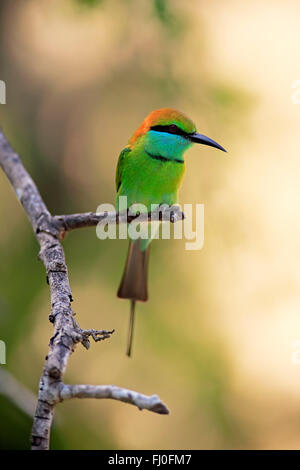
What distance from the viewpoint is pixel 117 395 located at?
83 centimetres

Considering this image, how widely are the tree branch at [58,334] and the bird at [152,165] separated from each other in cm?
28

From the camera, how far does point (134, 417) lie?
96.4 inches

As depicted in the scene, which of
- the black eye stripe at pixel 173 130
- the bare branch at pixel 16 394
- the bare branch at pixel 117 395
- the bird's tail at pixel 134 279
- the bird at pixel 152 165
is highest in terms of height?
the black eye stripe at pixel 173 130

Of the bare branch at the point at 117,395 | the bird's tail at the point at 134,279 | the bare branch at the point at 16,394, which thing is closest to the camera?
the bare branch at the point at 117,395

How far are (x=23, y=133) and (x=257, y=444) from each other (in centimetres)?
181

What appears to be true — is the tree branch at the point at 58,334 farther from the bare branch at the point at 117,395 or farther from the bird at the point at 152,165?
the bird at the point at 152,165

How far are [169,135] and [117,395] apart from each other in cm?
116

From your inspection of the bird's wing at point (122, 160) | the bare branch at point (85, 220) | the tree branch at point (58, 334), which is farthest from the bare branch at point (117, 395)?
the bird's wing at point (122, 160)

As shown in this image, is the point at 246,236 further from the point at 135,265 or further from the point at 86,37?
the point at 86,37

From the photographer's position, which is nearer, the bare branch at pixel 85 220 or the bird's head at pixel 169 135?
the bare branch at pixel 85 220

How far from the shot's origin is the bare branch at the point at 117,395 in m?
0.79

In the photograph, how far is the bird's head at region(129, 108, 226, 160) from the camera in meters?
1.81

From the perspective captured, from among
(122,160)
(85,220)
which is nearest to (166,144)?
(122,160)
